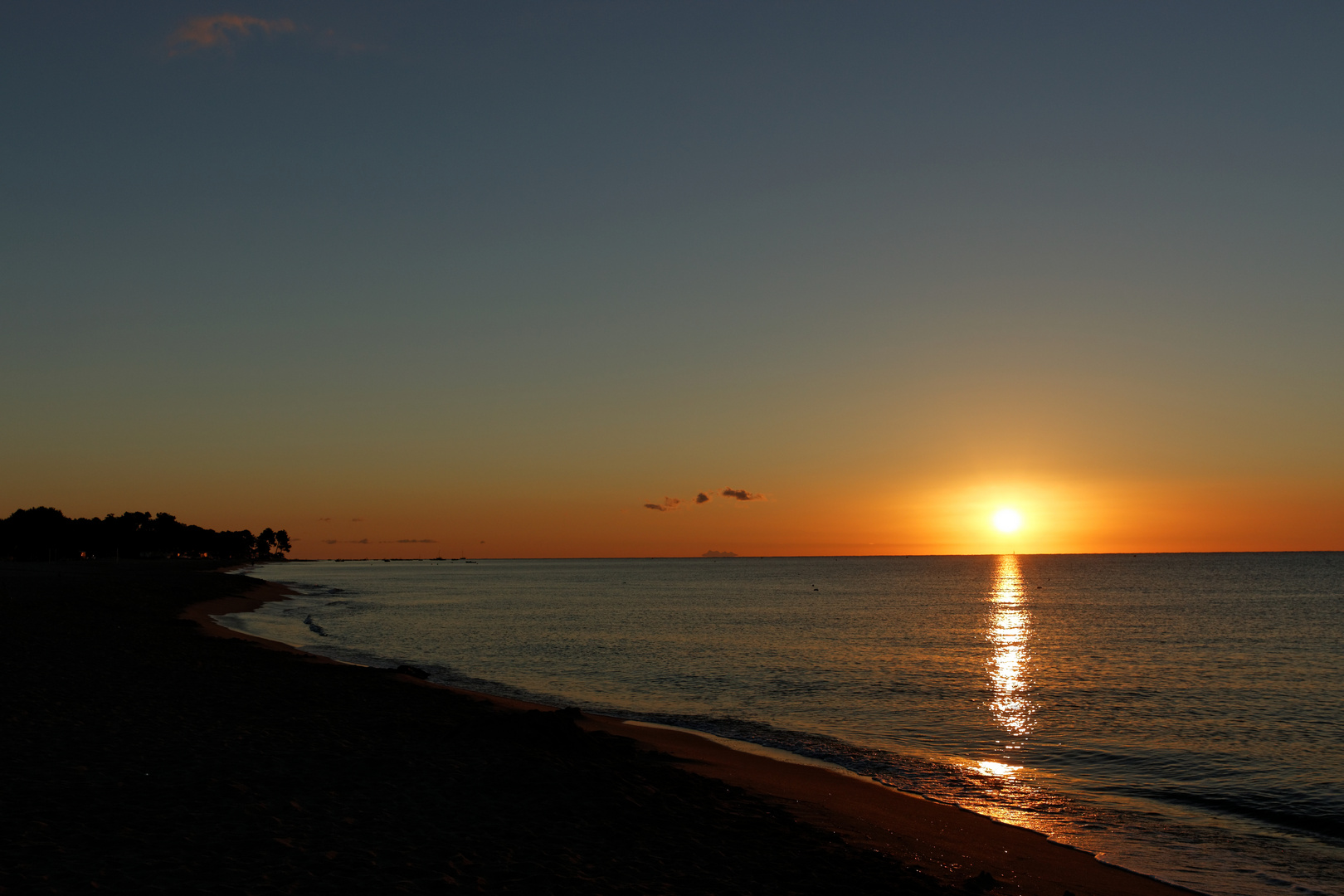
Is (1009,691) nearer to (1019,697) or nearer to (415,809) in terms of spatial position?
(1019,697)

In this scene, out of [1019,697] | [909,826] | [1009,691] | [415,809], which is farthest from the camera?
[1009,691]

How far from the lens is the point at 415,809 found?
13.2 m

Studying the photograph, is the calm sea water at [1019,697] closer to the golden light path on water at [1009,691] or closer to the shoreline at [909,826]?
the golden light path on water at [1009,691]

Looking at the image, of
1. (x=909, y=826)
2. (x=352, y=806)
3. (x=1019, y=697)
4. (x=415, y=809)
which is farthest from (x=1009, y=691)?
(x=352, y=806)

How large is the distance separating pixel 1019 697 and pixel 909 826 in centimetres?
2123

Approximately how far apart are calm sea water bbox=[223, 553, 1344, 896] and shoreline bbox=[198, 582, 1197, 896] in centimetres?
95

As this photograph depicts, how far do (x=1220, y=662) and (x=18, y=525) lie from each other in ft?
705

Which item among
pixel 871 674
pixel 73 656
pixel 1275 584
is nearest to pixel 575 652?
pixel 871 674

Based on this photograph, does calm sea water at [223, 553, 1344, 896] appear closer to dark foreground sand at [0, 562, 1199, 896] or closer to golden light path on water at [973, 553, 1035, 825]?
golden light path on water at [973, 553, 1035, 825]

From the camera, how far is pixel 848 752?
23672 mm

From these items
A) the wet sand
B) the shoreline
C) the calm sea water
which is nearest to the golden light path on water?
the calm sea water

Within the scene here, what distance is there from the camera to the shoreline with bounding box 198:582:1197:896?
13.4 m

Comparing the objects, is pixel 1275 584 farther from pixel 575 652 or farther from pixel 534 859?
pixel 534 859

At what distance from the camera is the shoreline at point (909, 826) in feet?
44.0
